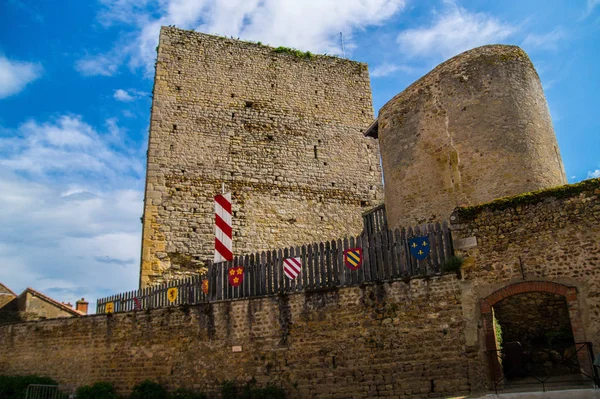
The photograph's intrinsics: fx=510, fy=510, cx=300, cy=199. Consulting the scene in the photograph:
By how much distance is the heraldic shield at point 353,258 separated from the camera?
947cm

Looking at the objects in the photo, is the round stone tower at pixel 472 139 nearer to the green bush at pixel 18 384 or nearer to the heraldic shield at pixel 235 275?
the heraldic shield at pixel 235 275

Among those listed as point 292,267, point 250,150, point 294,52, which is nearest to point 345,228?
point 250,150

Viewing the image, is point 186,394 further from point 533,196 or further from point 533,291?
point 533,196

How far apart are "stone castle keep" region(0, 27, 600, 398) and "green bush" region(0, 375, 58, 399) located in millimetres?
243

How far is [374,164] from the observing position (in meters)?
19.6

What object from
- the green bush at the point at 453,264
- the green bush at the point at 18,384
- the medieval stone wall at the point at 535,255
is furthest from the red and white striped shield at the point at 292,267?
the green bush at the point at 18,384

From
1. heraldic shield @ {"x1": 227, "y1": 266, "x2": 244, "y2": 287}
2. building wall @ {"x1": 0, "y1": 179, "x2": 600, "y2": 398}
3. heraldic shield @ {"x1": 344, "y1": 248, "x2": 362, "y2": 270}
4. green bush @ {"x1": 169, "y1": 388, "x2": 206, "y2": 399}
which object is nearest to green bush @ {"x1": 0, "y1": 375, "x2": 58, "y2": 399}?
building wall @ {"x1": 0, "y1": 179, "x2": 600, "y2": 398}

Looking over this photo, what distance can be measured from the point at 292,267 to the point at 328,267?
30.3 inches

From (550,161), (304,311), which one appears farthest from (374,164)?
(304,311)

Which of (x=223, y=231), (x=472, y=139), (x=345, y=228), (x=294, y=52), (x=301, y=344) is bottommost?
(x=301, y=344)

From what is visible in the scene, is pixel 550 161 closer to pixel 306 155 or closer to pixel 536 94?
pixel 536 94

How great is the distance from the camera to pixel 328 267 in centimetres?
973

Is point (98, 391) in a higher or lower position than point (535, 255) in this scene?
lower

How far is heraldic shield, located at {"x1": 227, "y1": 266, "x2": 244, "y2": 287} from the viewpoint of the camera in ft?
34.7
